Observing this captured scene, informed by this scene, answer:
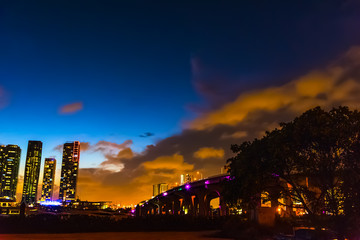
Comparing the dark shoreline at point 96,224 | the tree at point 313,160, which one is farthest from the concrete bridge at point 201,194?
the tree at point 313,160

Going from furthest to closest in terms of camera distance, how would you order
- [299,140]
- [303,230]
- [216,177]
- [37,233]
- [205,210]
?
[205,210] → [216,177] → [37,233] → [299,140] → [303,230]

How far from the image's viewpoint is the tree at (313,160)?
2055 centimetres

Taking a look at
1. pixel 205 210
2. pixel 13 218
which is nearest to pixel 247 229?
pixel 13 218

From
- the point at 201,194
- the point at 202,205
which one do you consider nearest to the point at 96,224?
the point at 202,205

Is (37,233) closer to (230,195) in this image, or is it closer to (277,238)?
(230,195)

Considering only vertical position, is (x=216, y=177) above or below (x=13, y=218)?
above

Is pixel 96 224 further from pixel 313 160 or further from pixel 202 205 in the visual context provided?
pixel 202 205

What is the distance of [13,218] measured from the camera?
3366 cm

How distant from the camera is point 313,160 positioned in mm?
21875

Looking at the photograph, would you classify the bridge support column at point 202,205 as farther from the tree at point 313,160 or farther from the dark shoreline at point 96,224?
the tree at point 313,160

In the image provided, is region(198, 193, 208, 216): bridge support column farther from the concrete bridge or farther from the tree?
the tree

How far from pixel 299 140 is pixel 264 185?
15.3 feet

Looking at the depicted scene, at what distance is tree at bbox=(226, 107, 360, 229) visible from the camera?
67.4 feet

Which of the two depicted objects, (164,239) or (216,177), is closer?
(164,239)
